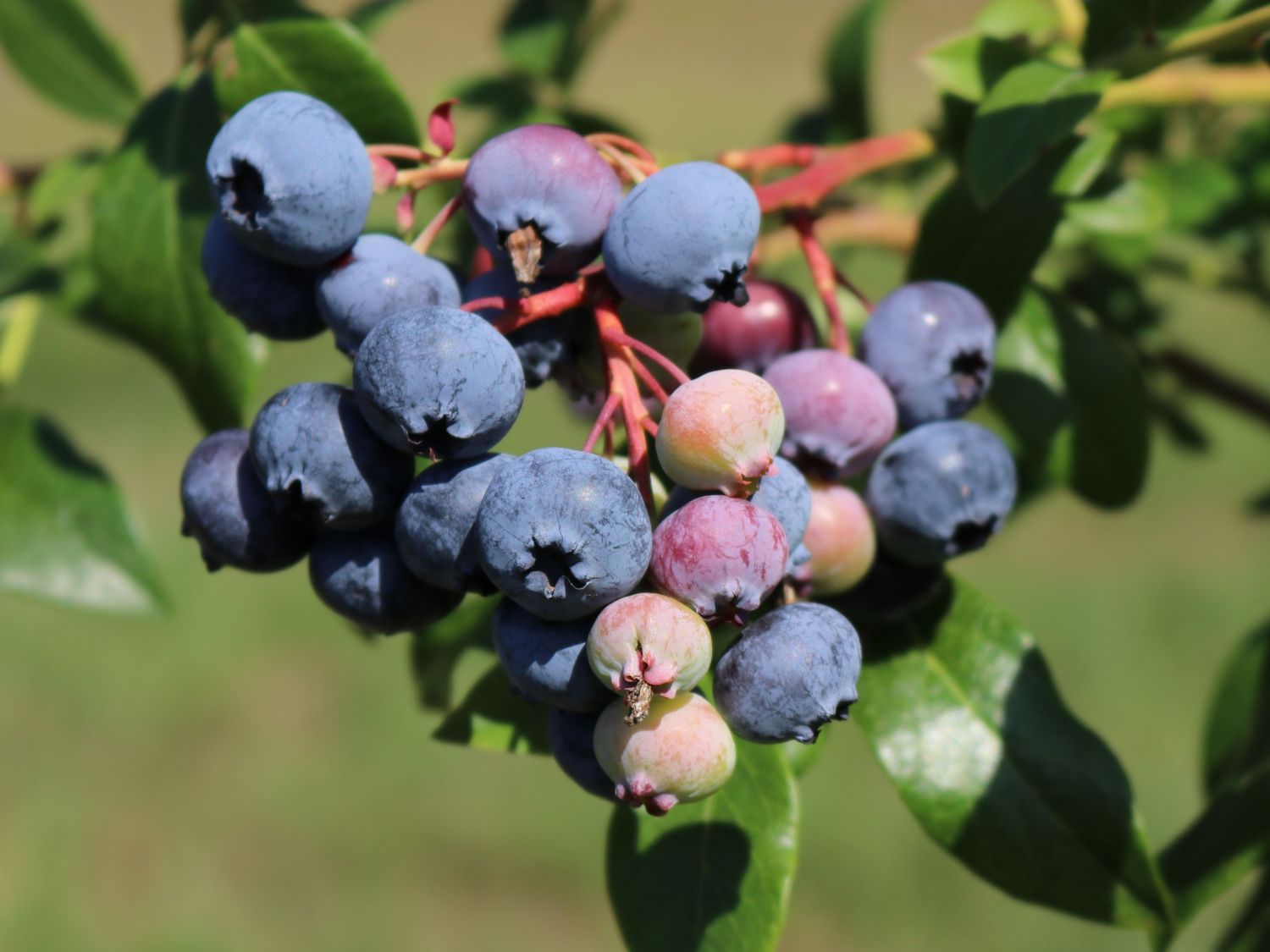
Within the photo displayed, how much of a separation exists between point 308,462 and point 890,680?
26.4 inches

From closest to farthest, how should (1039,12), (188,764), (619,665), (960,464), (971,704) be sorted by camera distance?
(619,665) → (960,464) → (971,704) → (1039,12) → (188,764)

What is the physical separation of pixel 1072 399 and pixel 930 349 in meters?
0.38

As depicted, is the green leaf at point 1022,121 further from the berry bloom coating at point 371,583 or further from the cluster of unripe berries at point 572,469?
the berry bloom coating at point 371,583

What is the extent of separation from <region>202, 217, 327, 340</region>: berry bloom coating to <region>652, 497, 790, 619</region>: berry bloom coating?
0.39 meters

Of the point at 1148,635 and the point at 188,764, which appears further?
the point at 1148,635

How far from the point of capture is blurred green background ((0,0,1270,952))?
429cm

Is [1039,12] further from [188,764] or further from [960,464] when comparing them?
[188,764]

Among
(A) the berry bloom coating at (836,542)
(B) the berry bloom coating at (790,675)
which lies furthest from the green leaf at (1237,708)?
(B) the berry bloom coating at (790,675)

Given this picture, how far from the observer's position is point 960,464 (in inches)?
43.5

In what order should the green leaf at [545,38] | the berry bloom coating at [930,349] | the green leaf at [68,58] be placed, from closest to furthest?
1. the berry bloom coating at [930,349]
2. the green leaf at [68,58]
3. the green leaf at [545,38]

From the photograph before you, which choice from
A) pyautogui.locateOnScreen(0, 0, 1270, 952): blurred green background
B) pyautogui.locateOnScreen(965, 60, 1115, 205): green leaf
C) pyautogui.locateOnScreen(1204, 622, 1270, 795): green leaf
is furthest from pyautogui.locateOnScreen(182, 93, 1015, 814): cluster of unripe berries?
pyautogui.locateOnScreen(0, 0, 1270, 952): blurred green background

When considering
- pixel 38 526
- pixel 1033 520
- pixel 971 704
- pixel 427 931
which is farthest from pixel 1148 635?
pixel 38 526

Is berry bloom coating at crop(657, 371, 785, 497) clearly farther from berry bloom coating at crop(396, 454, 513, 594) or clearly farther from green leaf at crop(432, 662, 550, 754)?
green leaf at crop(432, 662, 550, 754)

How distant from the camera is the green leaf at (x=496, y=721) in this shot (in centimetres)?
120
